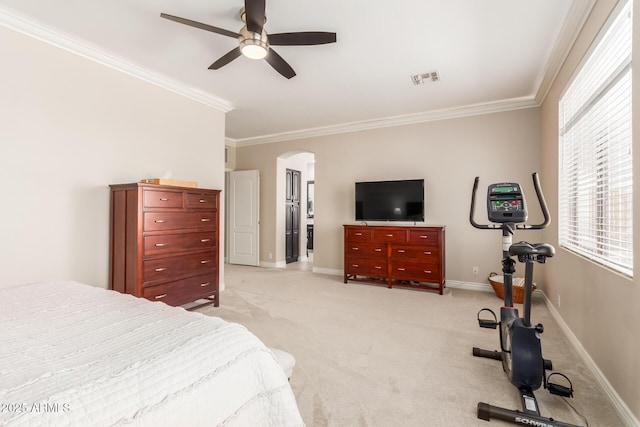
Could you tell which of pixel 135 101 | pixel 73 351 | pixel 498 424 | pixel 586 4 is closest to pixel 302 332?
pixel 498 424

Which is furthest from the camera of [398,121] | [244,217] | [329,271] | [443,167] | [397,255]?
[244,217]

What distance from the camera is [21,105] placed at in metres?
2.54

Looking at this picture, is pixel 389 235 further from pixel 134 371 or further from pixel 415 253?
pixel 134 371

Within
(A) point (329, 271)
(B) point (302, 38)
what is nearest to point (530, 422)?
(B) point (302, 38)

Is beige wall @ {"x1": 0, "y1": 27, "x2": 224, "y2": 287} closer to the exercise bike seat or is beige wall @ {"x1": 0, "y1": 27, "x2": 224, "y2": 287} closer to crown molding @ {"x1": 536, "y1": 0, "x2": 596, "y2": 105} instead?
the exercise bike seat

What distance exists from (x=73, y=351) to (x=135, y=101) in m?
3.12

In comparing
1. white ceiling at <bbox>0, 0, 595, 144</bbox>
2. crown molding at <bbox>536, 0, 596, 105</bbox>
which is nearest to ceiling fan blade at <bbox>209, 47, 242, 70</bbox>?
white ceiling at <bbox>0, 0, 595, 144</bbox>

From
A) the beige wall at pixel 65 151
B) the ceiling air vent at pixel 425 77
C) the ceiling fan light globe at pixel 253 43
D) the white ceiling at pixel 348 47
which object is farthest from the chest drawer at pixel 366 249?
the ceiling fan light globe at pixel 253 43

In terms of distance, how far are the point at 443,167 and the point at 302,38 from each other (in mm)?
3184

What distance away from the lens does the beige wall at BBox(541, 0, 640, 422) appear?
1.59 m

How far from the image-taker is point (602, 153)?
222 centimetres

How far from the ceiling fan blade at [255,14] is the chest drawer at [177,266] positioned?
2213 millimetres

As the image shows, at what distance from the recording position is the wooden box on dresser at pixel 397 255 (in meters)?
4.27

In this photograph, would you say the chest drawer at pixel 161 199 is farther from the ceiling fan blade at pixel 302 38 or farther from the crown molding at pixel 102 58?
the ceiling fan blade at pixel 302 38
